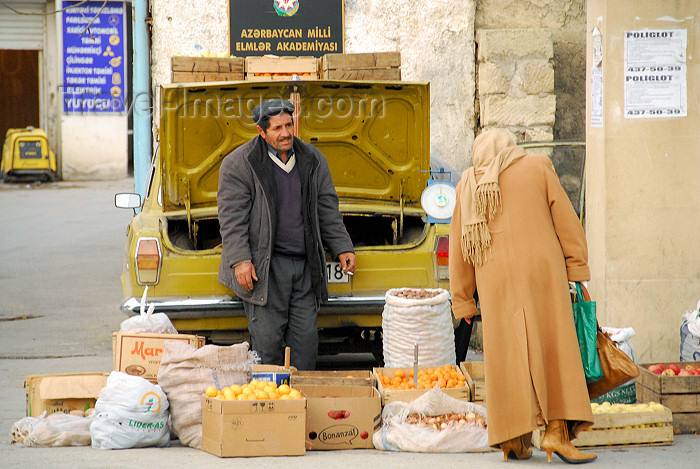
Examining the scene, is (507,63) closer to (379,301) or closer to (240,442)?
(379,301)

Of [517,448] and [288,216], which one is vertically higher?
[288,216]

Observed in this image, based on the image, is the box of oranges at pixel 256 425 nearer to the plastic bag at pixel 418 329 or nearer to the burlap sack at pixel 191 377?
the burlap sack at pixel 191 377

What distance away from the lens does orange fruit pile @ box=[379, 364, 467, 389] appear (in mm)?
5336

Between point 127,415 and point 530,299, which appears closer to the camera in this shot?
point 530,299

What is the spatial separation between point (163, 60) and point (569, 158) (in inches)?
181

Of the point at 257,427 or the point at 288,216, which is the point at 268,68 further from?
the point at 257,427

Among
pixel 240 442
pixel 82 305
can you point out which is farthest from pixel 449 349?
pixel 82 305

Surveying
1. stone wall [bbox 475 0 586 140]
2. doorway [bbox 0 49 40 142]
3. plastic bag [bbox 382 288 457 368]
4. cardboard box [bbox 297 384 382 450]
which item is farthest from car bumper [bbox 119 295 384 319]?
doorway [bbox 0 49 40 142]

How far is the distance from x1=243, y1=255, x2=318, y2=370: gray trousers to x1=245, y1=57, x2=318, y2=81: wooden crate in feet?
5.73

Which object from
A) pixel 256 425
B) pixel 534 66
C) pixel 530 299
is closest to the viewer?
pixel 530 299

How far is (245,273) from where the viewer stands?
5.75m

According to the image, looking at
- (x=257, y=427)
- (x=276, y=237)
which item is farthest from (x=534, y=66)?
(x=257, y=427)

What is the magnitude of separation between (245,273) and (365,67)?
2.03 meters

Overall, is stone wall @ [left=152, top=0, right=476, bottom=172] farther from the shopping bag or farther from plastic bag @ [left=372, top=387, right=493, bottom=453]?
the shopping bag
